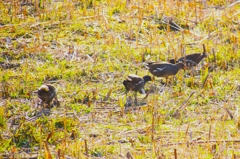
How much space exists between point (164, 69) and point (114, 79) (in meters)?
0.84

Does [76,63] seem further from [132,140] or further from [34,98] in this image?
[132,140]

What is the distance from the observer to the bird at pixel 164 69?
29.1 ft

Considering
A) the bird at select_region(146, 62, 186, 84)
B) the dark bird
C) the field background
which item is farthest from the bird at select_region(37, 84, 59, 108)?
the dark bird

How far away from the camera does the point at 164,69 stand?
8883 mm

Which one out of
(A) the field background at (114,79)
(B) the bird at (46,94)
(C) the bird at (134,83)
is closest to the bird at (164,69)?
(A) the field background at (114,79)

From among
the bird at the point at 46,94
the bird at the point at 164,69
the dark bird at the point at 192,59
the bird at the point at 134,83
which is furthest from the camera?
the dark bird at the point at 192,59

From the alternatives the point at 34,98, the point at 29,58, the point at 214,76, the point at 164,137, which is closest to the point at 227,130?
the point at 164,137

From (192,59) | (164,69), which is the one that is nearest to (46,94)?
(164,69)

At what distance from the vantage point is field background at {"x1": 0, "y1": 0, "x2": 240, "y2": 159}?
707 cm

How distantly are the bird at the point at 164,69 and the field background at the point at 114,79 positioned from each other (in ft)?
0.66

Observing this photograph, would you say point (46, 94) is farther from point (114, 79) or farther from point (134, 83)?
point (114, 79)

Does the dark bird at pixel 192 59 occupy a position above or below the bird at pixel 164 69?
above

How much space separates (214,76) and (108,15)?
3.37 metres

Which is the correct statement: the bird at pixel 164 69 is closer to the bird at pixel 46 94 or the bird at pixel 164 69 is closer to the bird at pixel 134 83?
the bird at pixel 134 83
